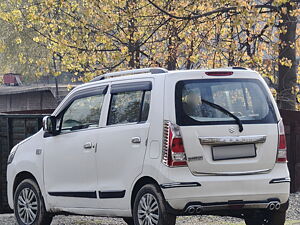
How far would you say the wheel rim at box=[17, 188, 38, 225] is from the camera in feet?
34.3

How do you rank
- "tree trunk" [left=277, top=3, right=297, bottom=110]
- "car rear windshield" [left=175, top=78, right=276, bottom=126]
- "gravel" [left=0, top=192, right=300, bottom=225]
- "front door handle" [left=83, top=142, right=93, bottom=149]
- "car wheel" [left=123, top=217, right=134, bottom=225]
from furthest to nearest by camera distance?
"tree trunk" [left=277, top=3, right=297, bottom=110]
"gravel" [left=0, top=192, right=300, bottom=225]
"car wheel" [left=123, top=217, right=134, bottom=225]
"front door handle" [left=83, top=142, right=93, bottom=149]
"car rear windshield" [left=175, top=78, right=276, bottom=126]

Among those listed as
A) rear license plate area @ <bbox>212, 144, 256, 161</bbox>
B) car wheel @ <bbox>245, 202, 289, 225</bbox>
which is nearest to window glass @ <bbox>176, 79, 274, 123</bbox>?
rear license plate area @ <bbox>212, 144, 256, 161</bbox>

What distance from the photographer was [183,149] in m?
8.09

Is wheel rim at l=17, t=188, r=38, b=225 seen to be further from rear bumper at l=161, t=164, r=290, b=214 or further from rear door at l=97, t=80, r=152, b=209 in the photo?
rear bumper at l=161, t=164, r=290, b=214

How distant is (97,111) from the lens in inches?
372

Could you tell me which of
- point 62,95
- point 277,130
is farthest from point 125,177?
point 62,95

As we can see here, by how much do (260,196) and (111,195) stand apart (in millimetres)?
1635

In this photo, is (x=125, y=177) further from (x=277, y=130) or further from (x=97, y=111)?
(x=277, y=130)

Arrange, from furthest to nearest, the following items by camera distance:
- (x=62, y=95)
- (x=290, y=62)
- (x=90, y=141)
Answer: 1. (x=62, y=95)
2. (x=290, y=62)
3. (x=90, y=141)

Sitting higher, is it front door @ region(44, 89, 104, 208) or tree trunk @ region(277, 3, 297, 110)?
tree trunk @ region(277, 3, 297, 110)

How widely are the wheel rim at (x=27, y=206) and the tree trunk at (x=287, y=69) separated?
12634 millimetres

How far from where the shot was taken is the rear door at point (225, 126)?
816 centimetres

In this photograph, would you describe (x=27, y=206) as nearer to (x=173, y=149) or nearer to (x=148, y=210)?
(x=148, y=210)

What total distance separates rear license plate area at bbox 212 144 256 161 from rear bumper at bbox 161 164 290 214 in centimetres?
20
